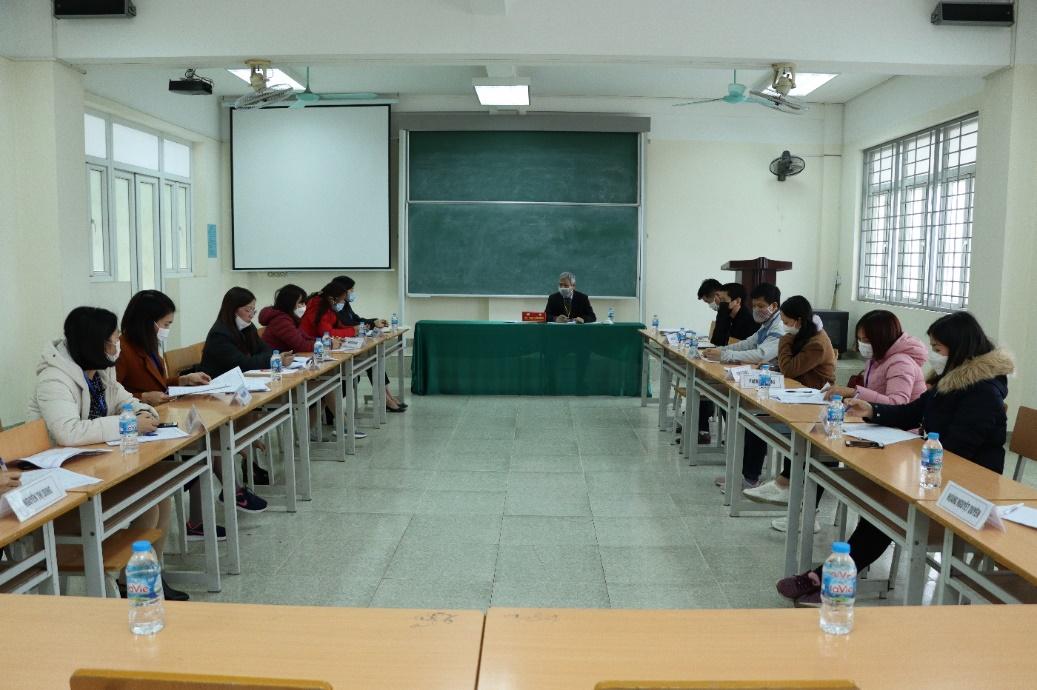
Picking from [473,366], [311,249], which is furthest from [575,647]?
[311,249]

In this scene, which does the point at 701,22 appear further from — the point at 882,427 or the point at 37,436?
the point at 37,436

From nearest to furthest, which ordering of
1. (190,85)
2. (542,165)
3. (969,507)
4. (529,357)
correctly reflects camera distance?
(969,507)
(190,85)
(529,357)
(542,165)

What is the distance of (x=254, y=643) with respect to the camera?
5.02 ft

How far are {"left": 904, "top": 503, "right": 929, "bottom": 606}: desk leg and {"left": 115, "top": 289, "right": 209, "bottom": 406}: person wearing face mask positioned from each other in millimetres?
3201

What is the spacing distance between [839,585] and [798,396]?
2.60 meters

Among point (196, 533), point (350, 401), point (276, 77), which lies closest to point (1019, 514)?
point (196, 533)

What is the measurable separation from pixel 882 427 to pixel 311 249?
8.26 metres

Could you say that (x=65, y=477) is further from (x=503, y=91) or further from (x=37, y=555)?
(x=503, y=91)

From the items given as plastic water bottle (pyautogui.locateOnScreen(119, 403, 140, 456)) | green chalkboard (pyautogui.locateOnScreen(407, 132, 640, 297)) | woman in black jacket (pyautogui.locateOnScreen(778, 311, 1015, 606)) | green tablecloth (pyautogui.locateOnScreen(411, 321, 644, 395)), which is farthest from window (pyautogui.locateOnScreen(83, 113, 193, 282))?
woman in black jacket (pyautogui.locateOnScreen(778, 311, 1015, 606))

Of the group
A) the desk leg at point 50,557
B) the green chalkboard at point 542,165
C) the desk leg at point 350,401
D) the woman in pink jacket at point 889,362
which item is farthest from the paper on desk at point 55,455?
the green chalkboard at point 542,165

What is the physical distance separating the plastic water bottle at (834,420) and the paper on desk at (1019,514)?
87 cm

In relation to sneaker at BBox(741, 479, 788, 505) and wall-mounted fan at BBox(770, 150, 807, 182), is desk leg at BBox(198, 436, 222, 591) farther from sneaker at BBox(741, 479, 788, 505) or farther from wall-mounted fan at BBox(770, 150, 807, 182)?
wall-mounted fan at BBox(770, 150, 807, 182)

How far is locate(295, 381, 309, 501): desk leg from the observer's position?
185 inches

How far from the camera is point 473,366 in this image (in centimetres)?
816
